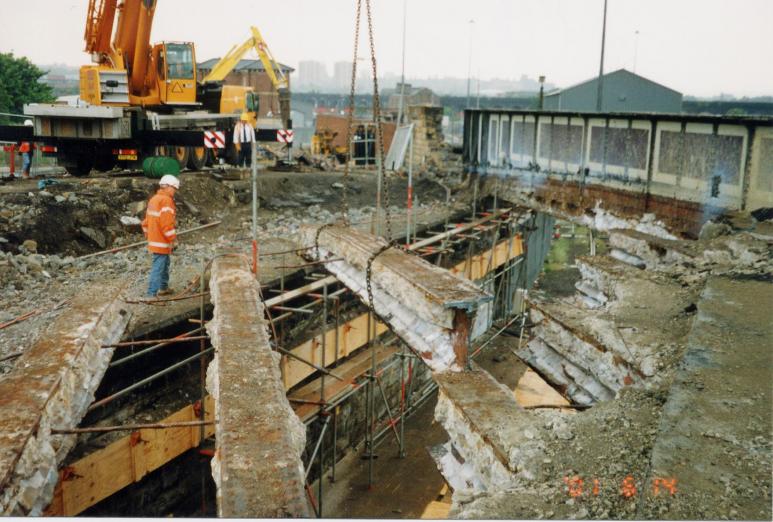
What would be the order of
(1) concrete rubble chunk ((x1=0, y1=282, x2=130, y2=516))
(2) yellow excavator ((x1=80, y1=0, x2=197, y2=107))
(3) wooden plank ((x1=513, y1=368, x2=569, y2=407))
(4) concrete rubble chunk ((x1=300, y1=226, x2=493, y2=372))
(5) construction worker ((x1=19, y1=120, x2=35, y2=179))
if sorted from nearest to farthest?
(1) concrete rubble chunk ((x1=0, y1=282, x2=130, y2=516)), (4) concrete rubble chunk ((x1=300, y1=226, x2=493, y2=372)), (3) wooden plank ((x1=513, y1=368, x2=569, y2=407)), (2) yellow excavator ((x1=80, y1=0, x2=197, y2=107)), (5) construction worker ((x1=19, y1=120, x2=35, y2=179))

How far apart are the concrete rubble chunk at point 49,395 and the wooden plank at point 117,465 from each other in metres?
0.86

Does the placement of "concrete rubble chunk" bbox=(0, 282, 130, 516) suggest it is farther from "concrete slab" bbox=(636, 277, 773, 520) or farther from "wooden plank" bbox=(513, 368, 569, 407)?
"wooden plank" bbox=(513, 368, 569, 407)

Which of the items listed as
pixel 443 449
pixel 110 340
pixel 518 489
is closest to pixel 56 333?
pixel 110 340

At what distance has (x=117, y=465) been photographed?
17.7 feet

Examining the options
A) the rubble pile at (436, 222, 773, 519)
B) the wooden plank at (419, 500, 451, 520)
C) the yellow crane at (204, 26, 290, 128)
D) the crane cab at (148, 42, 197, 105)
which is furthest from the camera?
the yellow crane at (204, 26, 290, 128)

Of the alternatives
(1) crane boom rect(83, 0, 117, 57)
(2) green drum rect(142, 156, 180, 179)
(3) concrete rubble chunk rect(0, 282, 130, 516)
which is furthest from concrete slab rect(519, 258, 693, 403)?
(1) crane boom rect(83, 0, 117, 57)

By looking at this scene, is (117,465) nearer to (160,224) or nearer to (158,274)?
(158,274)

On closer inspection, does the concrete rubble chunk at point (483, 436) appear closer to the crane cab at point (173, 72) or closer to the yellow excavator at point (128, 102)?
the yellow excavator at point (128, 102)

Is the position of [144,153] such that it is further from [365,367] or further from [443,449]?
[443,449]

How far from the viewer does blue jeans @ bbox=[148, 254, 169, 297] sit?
6594mm

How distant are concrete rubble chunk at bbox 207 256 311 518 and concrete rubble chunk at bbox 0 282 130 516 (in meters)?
0.89

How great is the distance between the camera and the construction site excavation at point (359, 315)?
10.9 feet

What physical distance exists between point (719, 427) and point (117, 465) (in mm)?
4617

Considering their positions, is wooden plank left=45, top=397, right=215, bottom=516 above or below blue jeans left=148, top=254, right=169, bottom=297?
below
